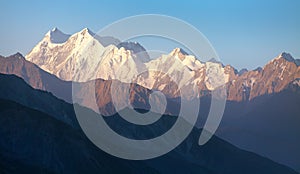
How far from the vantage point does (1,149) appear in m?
199

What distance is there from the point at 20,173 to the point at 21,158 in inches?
972

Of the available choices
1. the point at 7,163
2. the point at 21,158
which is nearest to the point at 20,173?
the point at 7,163

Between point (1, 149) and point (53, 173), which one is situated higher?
point (1, 149)

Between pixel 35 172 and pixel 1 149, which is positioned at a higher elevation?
pixel 1 149

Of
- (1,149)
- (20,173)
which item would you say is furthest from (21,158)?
(20,173)

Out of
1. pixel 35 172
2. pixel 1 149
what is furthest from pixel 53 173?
pixel 1 149

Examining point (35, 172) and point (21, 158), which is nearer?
point (35, 172)

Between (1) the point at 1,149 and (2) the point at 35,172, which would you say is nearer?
(2) the point at 35,172

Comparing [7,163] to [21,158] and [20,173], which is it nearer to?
[20,173]

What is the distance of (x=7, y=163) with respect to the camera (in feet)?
591

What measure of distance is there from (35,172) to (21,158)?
62.8 feet

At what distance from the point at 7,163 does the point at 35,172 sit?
32.8 feet

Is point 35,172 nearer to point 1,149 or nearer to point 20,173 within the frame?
point 20,173

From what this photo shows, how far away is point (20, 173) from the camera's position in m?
176
